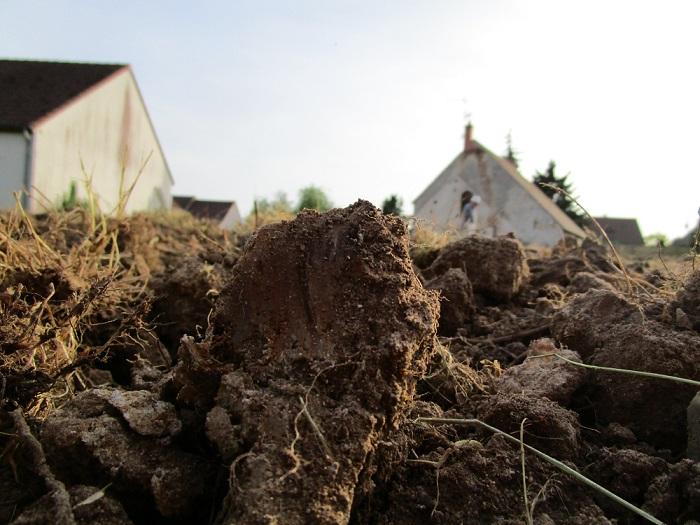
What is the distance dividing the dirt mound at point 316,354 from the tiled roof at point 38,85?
724 inches

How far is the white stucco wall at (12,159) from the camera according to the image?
16953 mm

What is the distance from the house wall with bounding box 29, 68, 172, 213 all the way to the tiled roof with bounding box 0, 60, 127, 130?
1.42 ft

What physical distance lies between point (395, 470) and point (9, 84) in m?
22.7

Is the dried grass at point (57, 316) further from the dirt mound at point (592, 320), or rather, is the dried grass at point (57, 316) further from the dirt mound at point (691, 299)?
the dirt mound at point (691, 299)

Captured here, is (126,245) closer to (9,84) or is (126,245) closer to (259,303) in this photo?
(259,303)

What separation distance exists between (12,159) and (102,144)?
15.8 feet

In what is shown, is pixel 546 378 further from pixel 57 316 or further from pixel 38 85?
pixel 38 85

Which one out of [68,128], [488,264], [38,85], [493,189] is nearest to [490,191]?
[493,189]

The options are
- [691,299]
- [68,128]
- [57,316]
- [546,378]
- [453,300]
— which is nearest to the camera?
[546,378]

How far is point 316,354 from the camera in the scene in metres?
1.58

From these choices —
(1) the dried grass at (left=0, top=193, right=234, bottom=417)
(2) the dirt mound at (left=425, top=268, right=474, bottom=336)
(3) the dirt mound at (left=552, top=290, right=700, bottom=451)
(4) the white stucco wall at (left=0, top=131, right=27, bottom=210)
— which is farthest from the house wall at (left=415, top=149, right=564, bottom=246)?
(3) the dirt mound at (left=552, top=290, right=700, bottom=451)

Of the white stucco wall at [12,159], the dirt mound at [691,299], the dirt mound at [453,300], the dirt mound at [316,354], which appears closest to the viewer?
the dirt mound at [316,354]

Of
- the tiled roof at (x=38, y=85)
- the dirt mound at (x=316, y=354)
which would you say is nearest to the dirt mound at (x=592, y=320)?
the dirt mound at (x=316, y=354)

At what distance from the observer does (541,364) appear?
2.37m
